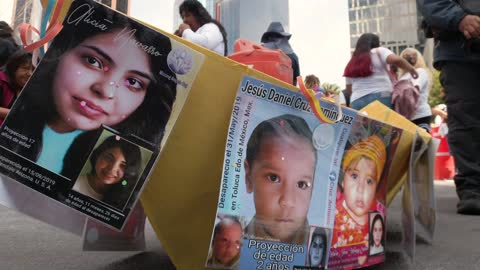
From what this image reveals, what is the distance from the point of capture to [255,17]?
3.91 metres

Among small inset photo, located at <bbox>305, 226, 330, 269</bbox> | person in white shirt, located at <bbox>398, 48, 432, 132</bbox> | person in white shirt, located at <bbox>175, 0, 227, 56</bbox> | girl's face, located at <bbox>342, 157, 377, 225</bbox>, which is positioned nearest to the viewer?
small inset photo, located at <bbox>305, 226, 330, 269</bbox>

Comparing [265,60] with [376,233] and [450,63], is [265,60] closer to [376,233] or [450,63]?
[376,233]

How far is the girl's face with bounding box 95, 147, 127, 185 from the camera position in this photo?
2.18 ft

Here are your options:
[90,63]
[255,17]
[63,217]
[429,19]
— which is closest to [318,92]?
[90,63]

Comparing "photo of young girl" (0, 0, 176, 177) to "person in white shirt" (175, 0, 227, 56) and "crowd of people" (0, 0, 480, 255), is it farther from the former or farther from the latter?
"person in white shirt" (175, 0, 227, 56)

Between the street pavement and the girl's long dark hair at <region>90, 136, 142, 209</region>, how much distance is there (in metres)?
0.34

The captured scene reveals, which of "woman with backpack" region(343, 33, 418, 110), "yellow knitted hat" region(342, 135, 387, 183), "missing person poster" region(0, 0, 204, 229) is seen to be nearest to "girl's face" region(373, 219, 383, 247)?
"yellow knitted hat" region(342, 135, 387, 183)

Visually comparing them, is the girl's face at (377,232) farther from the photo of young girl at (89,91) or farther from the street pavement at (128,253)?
the photo of young girl at (89,91)

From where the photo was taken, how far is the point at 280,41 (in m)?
1.98

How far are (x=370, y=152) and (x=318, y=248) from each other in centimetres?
27

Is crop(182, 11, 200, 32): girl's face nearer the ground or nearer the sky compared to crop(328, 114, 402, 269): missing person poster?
nearer the sky

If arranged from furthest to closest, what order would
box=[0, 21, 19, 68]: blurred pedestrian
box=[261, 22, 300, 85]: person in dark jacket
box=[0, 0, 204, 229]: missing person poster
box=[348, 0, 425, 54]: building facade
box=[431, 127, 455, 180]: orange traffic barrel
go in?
box=[348, 0, 425, 54]: building facade
box=[431, 127, 455, 180]: orange traffic barrel
box=[0, 21, 19, 68]: blurred pedestrian
box=[261, 22, 300, 85]: person in dark jacket
box=[0, 0, 204, 229]: missing person poster

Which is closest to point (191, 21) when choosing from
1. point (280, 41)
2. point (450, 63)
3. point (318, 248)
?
point (280, 41)

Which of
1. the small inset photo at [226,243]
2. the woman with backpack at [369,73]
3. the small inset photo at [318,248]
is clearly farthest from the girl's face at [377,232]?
the woman with backpack at [369,73]
